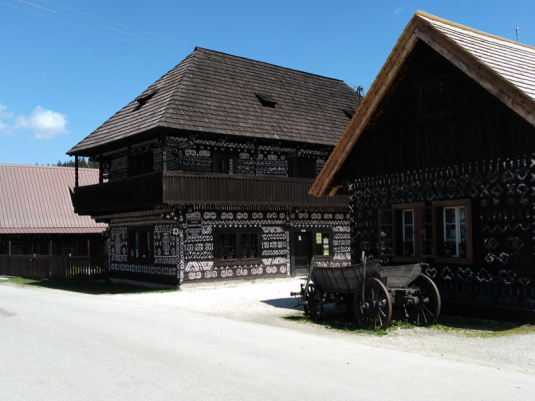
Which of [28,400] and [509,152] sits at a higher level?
[509,152]

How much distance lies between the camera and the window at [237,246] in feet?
80.3

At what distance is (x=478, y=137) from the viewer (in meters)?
13.1

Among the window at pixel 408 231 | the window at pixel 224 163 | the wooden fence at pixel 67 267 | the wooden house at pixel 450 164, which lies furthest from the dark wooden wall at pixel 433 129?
the wooden fence at pixel 67 267

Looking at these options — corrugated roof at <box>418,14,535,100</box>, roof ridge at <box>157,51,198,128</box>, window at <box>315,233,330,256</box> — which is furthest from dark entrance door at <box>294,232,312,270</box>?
corrugated roof at <box>418,14,535,100</box>

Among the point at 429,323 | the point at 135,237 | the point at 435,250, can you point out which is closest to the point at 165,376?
the point at 429,323

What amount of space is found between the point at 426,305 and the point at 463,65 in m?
5.32

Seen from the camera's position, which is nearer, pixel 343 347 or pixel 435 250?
pixel 343 347

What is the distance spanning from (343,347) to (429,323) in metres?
3.01

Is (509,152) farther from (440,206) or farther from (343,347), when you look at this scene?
(343,347)

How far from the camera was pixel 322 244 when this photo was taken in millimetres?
27969

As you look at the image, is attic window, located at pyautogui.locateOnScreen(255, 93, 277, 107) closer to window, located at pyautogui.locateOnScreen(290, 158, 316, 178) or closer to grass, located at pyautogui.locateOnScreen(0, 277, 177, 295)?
window, located at pyautogui.locateOnScreen(290, 158, 316, 178)

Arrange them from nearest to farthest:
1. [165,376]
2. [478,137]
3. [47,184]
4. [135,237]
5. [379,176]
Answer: [165,376] → [478,137] → [379,176] → [135,237] → [47,184]

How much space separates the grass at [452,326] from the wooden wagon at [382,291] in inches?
9.4

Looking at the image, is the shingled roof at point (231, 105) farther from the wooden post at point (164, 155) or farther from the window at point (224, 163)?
the window at point (224, 163)
